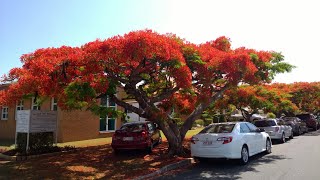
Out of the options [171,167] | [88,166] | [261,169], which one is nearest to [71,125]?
[88,166]

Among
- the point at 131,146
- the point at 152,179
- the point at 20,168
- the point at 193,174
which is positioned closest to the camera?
the point at 152,179

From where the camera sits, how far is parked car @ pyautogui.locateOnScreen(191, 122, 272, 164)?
1029 cm

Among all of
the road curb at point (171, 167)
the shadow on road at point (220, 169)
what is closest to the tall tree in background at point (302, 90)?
the shadow on road at point (220, 169)

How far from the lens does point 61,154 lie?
13.2 metres

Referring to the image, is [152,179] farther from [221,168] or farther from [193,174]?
[221,168]

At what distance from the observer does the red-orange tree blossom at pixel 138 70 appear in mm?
9273

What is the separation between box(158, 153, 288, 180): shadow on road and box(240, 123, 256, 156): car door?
0.47m

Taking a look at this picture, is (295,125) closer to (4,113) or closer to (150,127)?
(150,127)

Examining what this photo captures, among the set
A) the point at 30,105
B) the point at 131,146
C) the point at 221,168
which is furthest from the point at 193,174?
the point at 30,105

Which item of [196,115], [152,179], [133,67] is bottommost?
[152,179]

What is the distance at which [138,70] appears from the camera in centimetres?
1076

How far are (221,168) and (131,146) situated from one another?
160 inches

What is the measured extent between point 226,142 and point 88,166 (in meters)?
4.73

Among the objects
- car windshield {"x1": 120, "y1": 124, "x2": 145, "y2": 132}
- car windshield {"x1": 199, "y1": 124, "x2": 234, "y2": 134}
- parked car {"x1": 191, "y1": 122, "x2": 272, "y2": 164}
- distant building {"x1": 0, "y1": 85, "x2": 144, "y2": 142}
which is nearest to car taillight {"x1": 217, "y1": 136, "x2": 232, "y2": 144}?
parked car {"x1": 191, "y1": 122, "x2": 272, "y2": 164}
